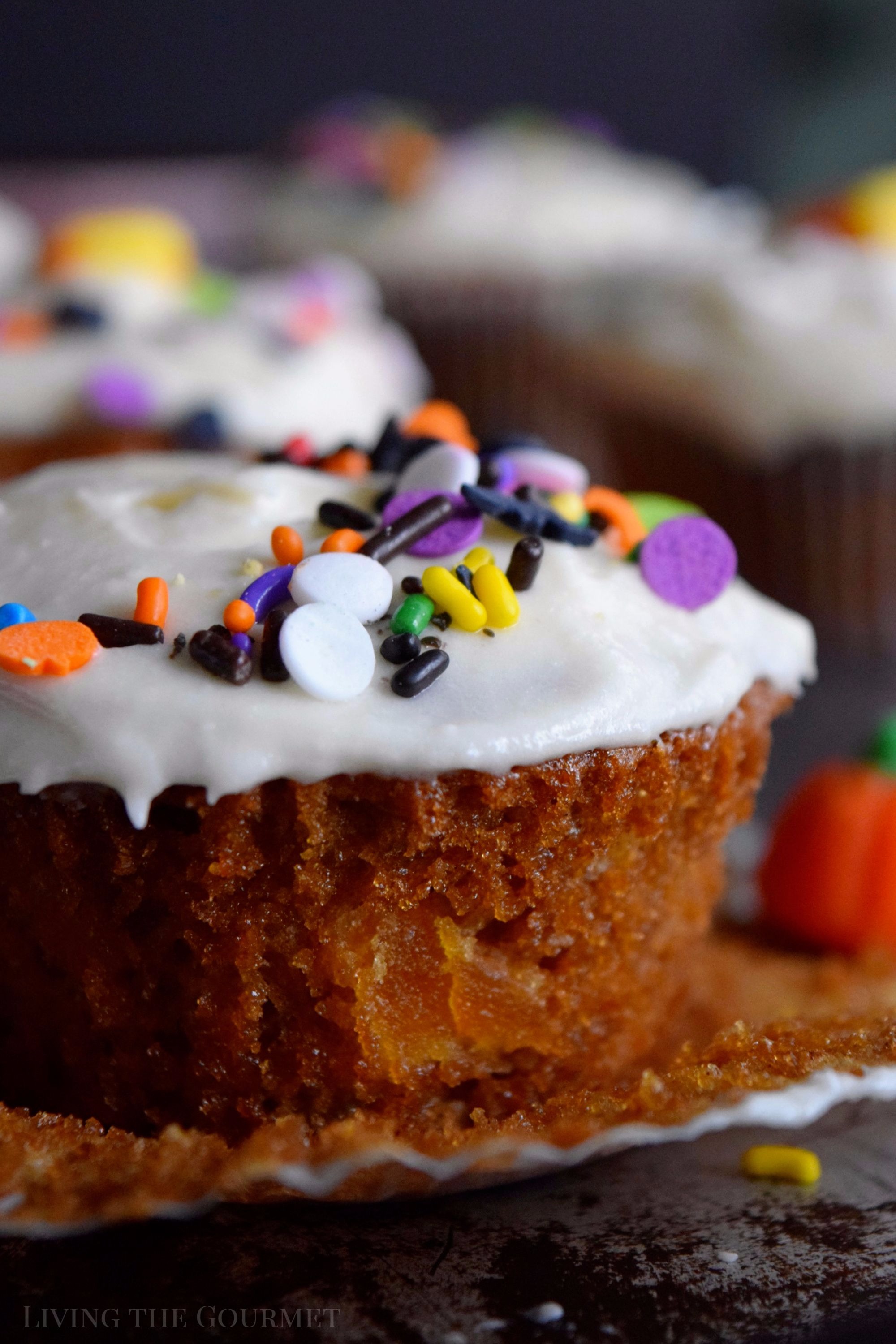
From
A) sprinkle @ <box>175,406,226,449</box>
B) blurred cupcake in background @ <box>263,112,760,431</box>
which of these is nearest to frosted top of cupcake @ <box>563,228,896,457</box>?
blurred cupcake in background @ <box>263,112,760,431</box>

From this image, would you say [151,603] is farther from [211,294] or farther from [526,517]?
[211,294]

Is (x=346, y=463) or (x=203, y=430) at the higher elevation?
(x=346, y=463)

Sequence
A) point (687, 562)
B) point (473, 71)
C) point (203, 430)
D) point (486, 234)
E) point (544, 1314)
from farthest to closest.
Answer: point (473, 71) → point (486, 234) → point (203, 430) → point (687, 562) → point (544, 1314)

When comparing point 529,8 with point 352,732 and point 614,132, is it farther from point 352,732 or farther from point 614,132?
point 352,732

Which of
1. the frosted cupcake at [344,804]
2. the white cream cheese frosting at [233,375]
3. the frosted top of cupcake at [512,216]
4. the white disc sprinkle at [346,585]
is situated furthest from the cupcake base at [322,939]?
the frosted top of cupcake at [512,216]

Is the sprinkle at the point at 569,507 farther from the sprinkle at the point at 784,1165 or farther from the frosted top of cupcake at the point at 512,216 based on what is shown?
the frosted top of cupcake at the point at 512,216

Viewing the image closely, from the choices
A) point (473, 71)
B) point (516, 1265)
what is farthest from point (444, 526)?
point (473, 71)

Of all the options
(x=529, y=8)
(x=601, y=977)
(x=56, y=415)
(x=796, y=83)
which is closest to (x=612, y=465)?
(x=56, y=415)
